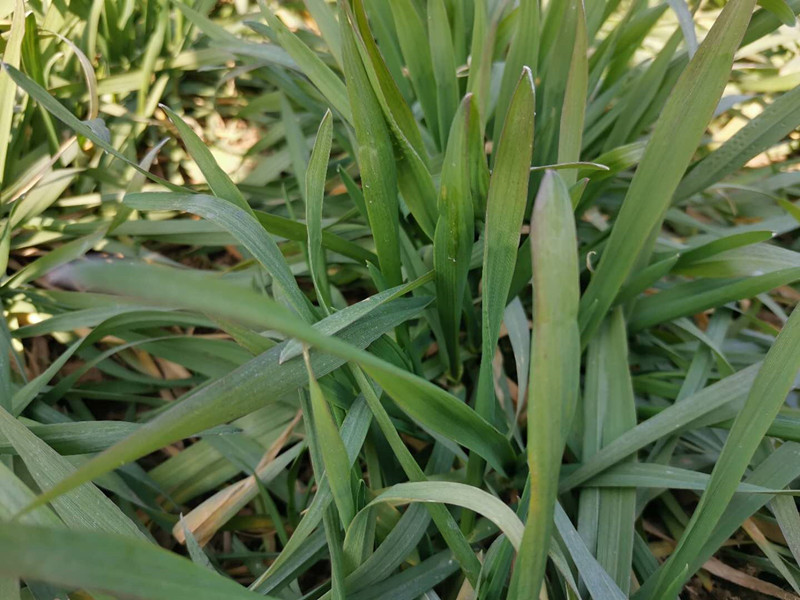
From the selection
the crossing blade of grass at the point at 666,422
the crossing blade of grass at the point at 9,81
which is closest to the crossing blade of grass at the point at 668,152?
the crossing blade of grass at the point at 666,422

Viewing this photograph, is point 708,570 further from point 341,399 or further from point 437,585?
point 341,399

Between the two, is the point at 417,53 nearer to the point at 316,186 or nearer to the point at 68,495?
the point at 316,186

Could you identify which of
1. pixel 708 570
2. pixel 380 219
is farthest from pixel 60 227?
pixel 708 570

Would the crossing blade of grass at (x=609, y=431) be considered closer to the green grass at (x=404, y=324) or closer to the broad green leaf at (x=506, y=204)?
the green grass at (x=404, y=324)

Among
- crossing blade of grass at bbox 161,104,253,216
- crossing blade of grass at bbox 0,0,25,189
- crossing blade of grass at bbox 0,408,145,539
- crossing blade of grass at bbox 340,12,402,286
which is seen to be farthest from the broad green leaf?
crossing blade of grass at bbox 0,0,25,189

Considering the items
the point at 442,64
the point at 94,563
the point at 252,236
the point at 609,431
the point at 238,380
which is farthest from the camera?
the point at 442,64

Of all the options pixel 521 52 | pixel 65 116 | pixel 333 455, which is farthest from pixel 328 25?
pixel 333 455

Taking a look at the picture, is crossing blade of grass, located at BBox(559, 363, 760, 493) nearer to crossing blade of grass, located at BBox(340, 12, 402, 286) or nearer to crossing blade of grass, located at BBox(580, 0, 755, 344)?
crossing blade of grass, located at BBox(580, 0, 755, 344)

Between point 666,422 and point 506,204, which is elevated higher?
point 506,204
